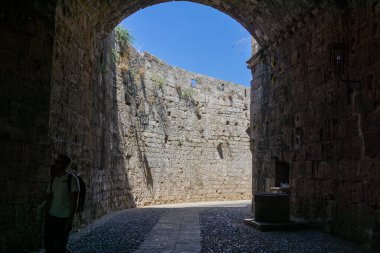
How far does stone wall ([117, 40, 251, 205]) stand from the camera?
1402 centimetres

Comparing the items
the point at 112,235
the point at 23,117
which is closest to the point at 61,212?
the point at 23,117

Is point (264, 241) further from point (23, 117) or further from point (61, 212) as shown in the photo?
point (23, 117)

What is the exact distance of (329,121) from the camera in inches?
291

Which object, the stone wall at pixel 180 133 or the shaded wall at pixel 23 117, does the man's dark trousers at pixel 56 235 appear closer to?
the shaded wall at pixel 23 117

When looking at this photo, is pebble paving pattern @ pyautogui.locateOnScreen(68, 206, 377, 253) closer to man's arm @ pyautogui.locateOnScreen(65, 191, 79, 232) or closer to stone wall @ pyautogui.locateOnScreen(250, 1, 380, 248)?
stone wall @ pyautogui.locateOnScreen(250, 1, 380, 248)

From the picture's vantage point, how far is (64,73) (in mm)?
6625

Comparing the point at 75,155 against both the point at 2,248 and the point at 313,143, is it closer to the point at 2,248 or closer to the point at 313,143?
the point at 2,248

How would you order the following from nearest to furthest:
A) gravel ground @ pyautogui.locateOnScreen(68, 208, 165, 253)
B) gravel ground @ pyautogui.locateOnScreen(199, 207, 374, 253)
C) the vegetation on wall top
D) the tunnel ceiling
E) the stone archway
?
the stone archway < gravel ground @ pyautogui.locateOnScreen(68, 208, 165, 253) < gravel ground @ pyautogui.locateOnScreen(199, 207, 374, 253) < the tunnel ceiling < the vegetation on wall top

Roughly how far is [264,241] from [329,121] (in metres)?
2.50

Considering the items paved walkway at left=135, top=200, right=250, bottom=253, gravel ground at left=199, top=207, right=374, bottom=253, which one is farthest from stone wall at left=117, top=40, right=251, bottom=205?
gravel ground at left=199, top=207, right=374, bottom=253

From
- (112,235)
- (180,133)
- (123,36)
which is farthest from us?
(180,133)

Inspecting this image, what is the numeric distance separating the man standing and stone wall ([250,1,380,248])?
418 cm

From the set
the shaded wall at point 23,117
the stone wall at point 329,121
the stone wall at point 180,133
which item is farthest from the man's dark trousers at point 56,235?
the stone wall at point 180,133

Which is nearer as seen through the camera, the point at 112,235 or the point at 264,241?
the point at 264,241
